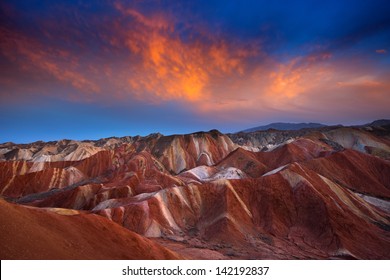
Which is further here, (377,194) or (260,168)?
(260,168)

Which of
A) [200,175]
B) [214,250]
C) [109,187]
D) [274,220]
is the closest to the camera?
[214,250]

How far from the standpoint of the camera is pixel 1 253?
6730 millimetres

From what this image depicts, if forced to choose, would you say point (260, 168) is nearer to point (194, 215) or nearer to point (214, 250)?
point (194, 215)

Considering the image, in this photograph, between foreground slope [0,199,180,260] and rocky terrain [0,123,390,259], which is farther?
rocky terrain [0,123,390,259]

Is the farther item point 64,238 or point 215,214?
point 215,214

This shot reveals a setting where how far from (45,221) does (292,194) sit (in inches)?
1110

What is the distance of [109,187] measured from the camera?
4281 cm

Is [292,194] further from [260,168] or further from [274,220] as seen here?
[260,168]

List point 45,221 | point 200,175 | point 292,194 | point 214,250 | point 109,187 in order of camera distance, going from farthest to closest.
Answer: point 200,175 → point 109,187 → point 292,194 → point 214,250 → point 45,221

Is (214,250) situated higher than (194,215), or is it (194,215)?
(194,215)

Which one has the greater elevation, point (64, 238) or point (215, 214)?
point (64, 238)

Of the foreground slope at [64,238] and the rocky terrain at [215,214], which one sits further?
the rocky terrain at [215,214]
